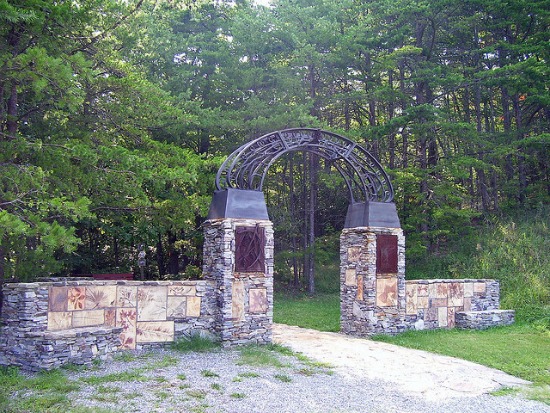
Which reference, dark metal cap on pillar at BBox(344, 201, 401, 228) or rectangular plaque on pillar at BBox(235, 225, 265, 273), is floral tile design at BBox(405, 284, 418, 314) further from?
rectangular plaque on pillar at BBox(235, 225, 265, 273)

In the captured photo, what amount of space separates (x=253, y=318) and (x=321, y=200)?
1161 centimetres

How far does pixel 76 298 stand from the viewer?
711 cm

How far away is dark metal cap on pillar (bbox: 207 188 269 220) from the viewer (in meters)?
8.57

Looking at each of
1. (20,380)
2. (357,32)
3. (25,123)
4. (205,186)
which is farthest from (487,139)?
(20,380)

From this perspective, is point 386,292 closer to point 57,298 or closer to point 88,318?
point 88,318

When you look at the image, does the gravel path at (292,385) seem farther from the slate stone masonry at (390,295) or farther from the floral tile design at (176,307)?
the slate stone masonry at (390,295)

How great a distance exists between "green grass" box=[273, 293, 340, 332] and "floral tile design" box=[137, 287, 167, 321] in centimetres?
437

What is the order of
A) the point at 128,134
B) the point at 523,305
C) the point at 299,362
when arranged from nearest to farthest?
1. the point at 299,362
2. the point at 128,134
3. the point at 523,305

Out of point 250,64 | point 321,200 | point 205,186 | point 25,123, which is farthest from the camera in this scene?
point 321,200

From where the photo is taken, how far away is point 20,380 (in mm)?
5883

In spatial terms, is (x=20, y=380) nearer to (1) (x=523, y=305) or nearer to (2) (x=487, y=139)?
(1) (x=523, y=305)

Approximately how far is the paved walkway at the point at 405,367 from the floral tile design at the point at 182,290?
1.82 meters

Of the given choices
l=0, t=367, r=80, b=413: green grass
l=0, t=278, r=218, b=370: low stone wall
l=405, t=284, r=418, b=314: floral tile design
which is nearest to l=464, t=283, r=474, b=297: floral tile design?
l=405, t=284, r=418, b=314: floral tile design

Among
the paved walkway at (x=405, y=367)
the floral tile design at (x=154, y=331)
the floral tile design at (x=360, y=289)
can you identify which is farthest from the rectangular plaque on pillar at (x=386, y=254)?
the floral tile design at (x=154, y=331)
